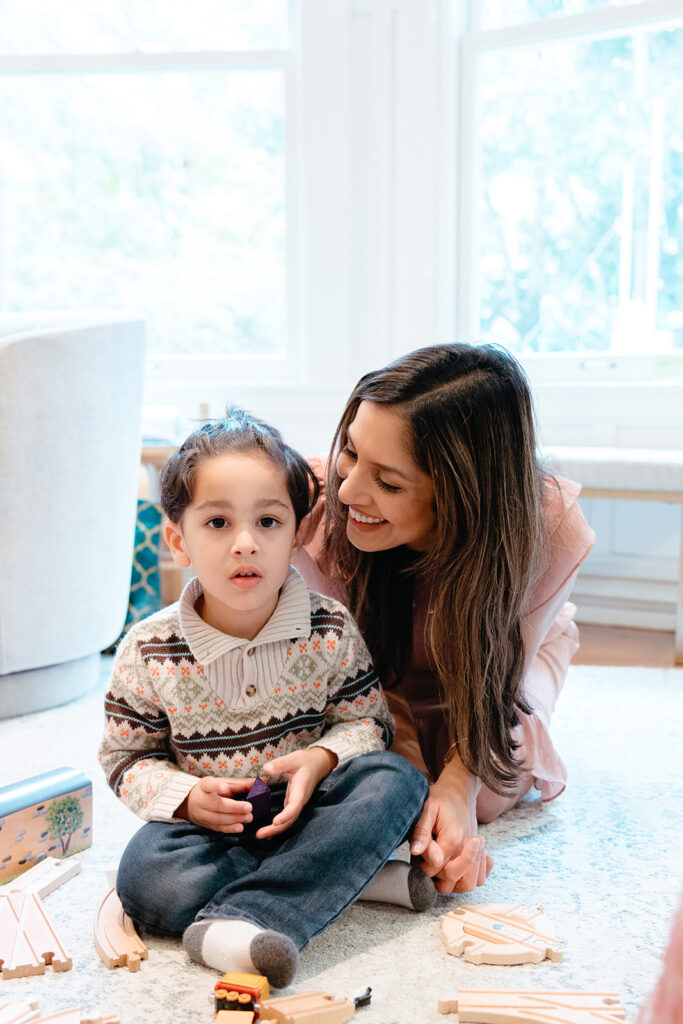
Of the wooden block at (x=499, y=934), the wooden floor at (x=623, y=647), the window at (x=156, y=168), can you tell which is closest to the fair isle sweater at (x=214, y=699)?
the wooden block at (x=499, y=934)

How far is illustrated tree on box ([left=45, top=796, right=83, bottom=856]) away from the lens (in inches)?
53.0

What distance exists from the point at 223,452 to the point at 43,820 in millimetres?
540

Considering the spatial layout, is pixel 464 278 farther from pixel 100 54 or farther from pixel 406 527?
pixel 406 527

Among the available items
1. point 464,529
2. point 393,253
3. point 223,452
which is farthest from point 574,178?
point 223,452

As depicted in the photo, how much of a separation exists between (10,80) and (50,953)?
3.09 metres

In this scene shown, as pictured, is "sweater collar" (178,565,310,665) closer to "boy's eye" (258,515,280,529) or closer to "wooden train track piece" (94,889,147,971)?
"boy's eye" (258,515,280,529)

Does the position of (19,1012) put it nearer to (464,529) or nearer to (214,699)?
(214,699)

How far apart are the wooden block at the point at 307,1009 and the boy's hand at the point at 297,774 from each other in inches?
7.1

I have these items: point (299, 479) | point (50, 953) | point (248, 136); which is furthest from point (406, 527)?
point (248, 136)

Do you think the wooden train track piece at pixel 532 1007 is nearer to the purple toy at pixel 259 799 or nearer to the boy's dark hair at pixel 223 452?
the purple toy at pixel 259 799

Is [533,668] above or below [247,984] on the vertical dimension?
above

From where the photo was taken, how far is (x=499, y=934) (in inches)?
45.1

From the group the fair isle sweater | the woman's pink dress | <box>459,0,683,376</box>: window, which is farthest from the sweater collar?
<box>459,0,683,376</box>: window

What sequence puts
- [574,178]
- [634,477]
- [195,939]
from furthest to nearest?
[574,178]
[634,477]
[195,939]
